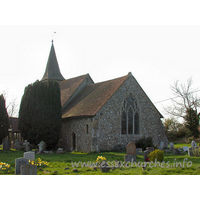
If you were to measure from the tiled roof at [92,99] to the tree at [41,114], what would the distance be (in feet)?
5.57

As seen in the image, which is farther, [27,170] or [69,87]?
[69,87]

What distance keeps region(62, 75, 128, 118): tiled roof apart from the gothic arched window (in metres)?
1.67

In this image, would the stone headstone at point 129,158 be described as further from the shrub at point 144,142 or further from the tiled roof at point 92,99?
the shrub at point 144,142

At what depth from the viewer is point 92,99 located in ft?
75.1

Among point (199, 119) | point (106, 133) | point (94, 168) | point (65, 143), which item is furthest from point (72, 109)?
point (199, 119)

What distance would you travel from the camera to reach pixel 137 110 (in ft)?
72.7

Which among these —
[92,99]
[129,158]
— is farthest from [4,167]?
[92,99]

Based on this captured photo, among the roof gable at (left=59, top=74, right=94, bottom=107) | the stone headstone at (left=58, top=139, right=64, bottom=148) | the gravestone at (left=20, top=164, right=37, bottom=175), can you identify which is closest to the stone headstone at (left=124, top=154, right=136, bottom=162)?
the gravestone at (left=20, top=164, right=37, bottom=175)

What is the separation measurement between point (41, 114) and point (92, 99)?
472 cm

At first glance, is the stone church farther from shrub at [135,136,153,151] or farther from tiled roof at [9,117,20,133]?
tiled roof at [9,117,20,133]

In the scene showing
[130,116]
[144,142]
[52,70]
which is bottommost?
[144,142]

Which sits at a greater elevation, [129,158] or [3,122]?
[3,122]

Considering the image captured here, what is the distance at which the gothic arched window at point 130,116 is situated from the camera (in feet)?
70.1

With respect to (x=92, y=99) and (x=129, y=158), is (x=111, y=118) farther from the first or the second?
→ (x=129, y=158)
